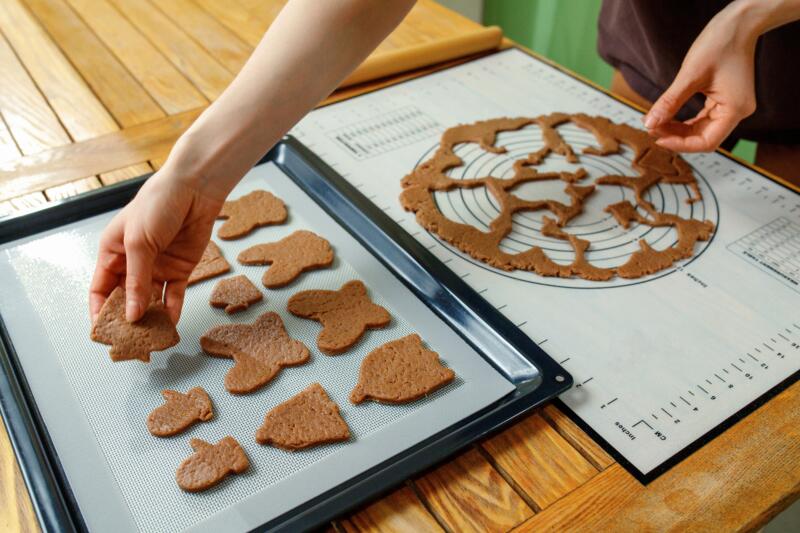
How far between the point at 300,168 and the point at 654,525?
0.74m

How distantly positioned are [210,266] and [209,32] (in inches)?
32.3

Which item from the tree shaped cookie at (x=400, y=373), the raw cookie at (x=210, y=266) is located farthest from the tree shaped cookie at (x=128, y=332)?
the tree shaped cookie at (x=400, y=373)

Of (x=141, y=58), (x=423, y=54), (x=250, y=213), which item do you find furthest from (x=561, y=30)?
(x=250, y=213)

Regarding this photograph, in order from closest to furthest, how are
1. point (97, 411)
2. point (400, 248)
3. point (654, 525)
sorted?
point (654, 525) < point (97, 411) < point (400, 248)

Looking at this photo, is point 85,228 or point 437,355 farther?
point 85,228

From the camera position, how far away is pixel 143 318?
78 cm

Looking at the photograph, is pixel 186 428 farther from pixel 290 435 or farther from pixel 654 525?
pixel 654 525

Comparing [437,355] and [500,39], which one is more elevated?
[500,39]

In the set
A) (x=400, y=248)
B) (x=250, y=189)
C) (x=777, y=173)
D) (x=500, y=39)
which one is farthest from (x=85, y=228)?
(x=777, y=173)

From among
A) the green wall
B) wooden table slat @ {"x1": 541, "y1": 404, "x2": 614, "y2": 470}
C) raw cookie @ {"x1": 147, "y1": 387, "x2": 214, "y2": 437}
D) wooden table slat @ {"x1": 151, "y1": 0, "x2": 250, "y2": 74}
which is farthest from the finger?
the green wall

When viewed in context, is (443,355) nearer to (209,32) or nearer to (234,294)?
(234,294)

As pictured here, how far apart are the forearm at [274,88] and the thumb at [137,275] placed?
3.7 inches

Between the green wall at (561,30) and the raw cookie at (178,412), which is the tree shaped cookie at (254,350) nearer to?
the raw cookie at (178,412)

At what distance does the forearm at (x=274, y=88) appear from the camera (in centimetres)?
77
